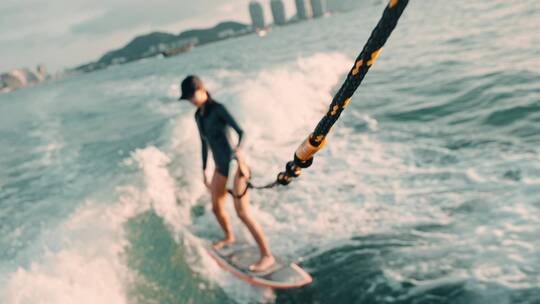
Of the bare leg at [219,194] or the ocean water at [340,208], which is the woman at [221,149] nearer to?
the bare leg at [219,194]

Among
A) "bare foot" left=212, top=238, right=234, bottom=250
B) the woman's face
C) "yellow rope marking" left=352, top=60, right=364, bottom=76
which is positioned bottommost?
"bare foot" left=212, top=238, right=234, bottom=250

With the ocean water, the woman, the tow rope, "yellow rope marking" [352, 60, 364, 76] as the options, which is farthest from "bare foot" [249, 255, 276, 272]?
"yellow rope marking" [352, 60, 364, 76]

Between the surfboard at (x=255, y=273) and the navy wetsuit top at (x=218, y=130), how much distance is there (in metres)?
1.33

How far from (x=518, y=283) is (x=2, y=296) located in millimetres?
6383

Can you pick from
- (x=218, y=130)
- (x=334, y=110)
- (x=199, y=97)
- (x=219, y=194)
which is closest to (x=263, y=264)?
(x=219, y=194)

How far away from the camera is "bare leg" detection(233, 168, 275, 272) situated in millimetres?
5418

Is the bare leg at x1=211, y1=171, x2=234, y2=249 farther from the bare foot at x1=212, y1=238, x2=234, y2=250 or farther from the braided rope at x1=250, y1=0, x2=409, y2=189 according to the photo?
the braided rope at x1=250, y1=0, x2=409, y2=189

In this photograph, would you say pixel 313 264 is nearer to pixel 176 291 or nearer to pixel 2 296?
pixel 176 291

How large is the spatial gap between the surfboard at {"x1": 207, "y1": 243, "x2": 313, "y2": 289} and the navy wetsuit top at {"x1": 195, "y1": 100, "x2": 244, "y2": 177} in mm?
1326

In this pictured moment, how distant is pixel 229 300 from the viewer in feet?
18.2

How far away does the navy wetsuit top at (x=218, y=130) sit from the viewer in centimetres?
534

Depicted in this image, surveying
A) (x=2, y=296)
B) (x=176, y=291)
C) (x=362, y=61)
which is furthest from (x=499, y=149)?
(x=2, y=296)

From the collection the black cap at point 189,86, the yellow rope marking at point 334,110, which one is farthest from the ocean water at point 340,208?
the yellow rope marking at point 334,110

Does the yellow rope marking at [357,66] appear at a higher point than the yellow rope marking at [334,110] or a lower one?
higher
